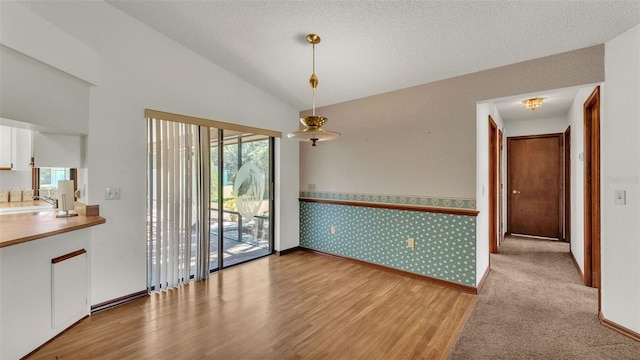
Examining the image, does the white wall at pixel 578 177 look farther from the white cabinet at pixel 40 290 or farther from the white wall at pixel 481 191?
the white cabinet at pixel 40 290

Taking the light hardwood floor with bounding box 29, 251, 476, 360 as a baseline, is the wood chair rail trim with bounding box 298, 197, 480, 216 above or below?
above

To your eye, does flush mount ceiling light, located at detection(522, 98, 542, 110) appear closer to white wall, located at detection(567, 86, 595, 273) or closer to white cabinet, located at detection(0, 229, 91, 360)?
white wall, located at detection(567, 86, 595, 273)

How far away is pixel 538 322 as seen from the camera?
2.39 m

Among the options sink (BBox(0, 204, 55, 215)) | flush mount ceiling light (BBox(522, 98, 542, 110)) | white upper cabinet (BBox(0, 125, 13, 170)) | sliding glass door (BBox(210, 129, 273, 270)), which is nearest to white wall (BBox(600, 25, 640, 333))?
flush mount ceiling light (BBox(522, 98, 542, 110))

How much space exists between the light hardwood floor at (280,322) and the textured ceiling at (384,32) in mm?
2479

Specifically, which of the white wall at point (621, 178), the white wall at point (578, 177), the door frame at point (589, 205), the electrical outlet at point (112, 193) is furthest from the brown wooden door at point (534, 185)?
the electrical outlet at point (112, 193)

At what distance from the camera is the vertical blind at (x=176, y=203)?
9.74 feet

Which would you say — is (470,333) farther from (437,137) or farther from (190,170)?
(190,170)

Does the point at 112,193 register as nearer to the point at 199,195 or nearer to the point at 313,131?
the point at 199,195

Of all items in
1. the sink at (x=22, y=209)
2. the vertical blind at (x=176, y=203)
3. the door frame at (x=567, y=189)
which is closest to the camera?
the sink at (x=22, y=209)

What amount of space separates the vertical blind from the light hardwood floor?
238 millimetres

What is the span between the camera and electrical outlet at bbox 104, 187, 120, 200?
262 centimetres

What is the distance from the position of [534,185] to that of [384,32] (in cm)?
525

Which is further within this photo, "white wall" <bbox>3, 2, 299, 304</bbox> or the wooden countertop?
"white wall" <bbox>3, 2, 299, 304</bbox>
